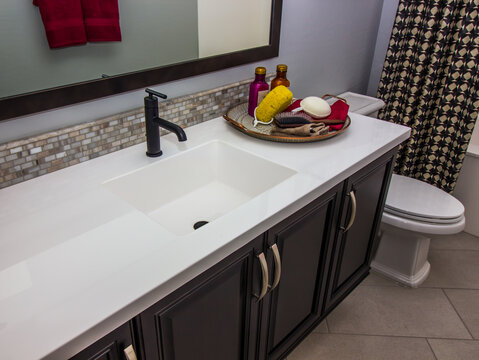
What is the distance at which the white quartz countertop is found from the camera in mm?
763

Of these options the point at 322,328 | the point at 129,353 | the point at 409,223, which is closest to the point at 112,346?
the point at 129,353

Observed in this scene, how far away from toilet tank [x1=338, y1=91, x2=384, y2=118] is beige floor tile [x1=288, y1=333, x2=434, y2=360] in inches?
41.3

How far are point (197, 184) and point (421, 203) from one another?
112cm

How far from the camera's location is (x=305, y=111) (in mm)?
1574

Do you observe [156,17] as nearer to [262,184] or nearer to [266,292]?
[262,184]

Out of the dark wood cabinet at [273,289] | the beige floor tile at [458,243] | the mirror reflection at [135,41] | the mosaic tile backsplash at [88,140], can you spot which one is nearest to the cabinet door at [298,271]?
the dark wood cabinet at [273,289]

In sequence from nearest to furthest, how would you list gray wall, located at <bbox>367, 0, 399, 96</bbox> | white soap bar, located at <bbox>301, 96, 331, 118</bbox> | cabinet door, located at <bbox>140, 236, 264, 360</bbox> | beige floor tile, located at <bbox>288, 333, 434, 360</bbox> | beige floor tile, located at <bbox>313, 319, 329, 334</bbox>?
cabinet door, located at <bbox>140, 236, 264, 360</bbox>, white soap bar, located at <bbox>301, 96, 331, 118</bbox>, beige floor tile, located at <bbox>288, 333, 434, 360</bbox>, beige floor tile, located at <bbox>313, 319, 329, 334</bbox>, gray wall, located at <bbox>367, 0, 399, 96</bbox>

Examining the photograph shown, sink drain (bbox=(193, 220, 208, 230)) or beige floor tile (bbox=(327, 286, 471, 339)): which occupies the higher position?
sink drain (bbox=(193, 220, 208, 230))

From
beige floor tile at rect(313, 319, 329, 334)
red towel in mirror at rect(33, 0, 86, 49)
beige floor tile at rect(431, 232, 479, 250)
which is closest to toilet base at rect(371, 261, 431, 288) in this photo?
beige floor tile at rect(431, 232, 479, 250)

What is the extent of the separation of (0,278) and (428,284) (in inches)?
77.1

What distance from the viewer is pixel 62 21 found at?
1.16m

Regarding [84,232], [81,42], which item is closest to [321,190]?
[84,232]

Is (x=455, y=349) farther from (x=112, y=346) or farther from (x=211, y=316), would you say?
(x=112, y=346)

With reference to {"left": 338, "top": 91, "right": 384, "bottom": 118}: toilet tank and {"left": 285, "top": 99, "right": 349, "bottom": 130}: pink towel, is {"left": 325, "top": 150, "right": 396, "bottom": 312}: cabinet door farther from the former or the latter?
{"left": 338, "top": 91, "right": 384, "bottom": 118}: toilet tank
